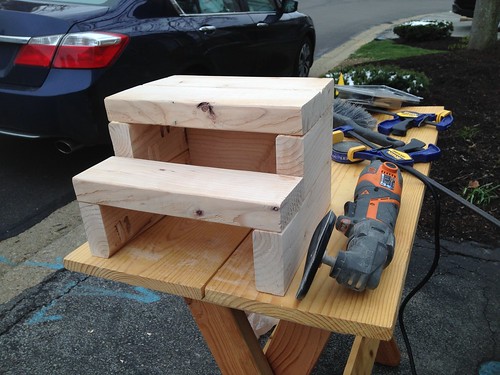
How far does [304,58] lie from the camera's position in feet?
19.3

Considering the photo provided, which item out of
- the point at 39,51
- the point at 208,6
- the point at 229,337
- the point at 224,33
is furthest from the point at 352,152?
the point at 208,6

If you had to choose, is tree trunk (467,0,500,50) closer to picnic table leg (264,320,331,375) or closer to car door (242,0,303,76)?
car door (242,0,303,76)

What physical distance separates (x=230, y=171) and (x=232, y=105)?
16cm

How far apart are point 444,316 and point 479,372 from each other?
0.33 m

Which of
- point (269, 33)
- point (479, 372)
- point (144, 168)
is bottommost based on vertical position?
point (479, 372)

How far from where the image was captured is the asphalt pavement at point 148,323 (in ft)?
6.55

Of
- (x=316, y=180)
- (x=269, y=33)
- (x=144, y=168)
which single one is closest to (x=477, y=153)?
(x=269, y=33)

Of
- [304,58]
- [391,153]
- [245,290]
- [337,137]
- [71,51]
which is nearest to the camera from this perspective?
[245,290]

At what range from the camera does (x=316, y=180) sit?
118 cm

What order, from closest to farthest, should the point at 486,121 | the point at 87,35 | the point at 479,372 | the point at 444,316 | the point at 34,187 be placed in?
the point at 479,372
the point at 444,316
the point at 87,35
the point at 34,187
the point at 486,121

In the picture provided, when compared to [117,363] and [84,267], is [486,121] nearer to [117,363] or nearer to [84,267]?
[117,363]

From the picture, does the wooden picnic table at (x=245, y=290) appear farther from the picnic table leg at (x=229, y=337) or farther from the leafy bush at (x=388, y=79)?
the leafy bush at (x=388, y=79)

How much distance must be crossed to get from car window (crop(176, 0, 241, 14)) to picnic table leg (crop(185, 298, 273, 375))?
Answer: 10.4ft

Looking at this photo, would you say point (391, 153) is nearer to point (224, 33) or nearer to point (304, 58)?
point (224, 33)
